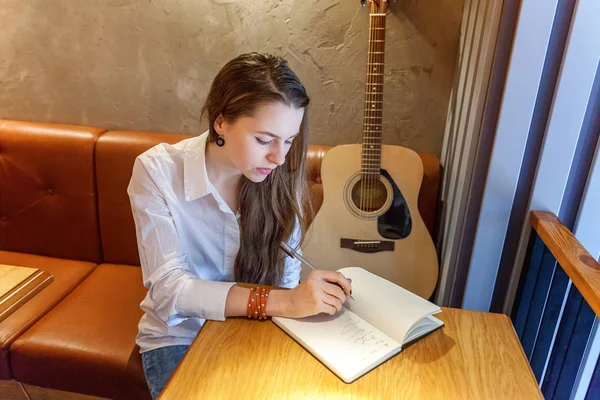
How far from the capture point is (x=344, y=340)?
3.05 feet

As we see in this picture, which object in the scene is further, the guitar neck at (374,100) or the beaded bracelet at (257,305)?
the guitar neck at (374,100)

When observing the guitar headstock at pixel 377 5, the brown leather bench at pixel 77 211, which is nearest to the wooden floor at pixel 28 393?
the brown leather bench at pixel 77 211

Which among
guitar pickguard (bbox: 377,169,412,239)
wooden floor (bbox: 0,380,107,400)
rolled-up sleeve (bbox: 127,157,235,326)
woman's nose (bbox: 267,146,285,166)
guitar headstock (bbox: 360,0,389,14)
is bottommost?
wooden floor (bbox: 0,380,107,400)

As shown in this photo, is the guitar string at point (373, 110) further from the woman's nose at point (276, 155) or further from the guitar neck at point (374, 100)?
the woman's nose at point (276, 155)

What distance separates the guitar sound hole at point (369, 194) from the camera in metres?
1.66

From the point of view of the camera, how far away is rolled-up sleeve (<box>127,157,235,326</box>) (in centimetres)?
103

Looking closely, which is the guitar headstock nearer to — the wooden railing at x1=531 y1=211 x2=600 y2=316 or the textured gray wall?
the textured gray wall

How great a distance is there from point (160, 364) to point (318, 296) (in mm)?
494

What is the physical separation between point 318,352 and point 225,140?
1.72 ft

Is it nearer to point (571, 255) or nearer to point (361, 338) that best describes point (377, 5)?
point (571, 255)

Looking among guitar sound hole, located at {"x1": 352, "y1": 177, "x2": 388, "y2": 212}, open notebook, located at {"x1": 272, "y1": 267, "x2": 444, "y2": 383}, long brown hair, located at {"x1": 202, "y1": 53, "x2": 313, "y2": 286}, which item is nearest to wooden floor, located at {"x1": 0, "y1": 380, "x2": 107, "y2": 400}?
long brown hair, located at {"x1": 202, "y1": 53, "x2": 313, "y2": 286}

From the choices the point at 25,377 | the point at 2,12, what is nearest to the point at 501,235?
the point at 25,377

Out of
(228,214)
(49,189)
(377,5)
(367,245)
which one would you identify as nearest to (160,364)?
(228,214)

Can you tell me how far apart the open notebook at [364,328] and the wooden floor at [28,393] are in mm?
955
